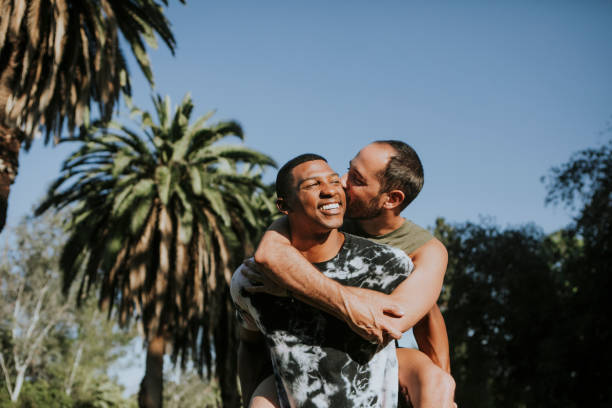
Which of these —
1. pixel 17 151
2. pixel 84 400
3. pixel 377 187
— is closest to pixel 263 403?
pixel 377 187

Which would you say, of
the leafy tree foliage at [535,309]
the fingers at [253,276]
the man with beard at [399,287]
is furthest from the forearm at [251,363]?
the leafy tree foliage at [535,309]

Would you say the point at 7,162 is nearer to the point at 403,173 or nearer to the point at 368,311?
the point at 403,173

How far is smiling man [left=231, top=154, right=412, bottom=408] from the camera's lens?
235 cm

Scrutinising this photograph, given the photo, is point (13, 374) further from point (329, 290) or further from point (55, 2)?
point (329, 290)

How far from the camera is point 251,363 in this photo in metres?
2.79

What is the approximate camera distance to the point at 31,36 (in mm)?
10086

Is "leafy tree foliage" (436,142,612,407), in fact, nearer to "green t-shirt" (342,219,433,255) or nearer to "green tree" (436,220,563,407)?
"green tree" (436,220,563,407)

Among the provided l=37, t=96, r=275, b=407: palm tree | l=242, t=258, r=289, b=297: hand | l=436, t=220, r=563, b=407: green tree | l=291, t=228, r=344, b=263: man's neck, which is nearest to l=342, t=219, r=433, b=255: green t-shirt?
l=291, t=228, r=344, b=263: man's neck

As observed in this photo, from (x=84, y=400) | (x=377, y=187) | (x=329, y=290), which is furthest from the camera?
(x=84, y=400)

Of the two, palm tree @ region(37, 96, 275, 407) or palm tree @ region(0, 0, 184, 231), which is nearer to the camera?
palm tree @ region(0, 0, 184, 231)

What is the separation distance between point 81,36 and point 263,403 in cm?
1075

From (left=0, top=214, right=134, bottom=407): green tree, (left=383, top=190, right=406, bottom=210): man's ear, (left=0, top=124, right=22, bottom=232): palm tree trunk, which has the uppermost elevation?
(left=0, top=124, right=22, bottom=232): palm tree trunk

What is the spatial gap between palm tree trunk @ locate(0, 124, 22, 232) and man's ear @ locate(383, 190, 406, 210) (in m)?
7.90

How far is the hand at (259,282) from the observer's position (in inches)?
94.4
